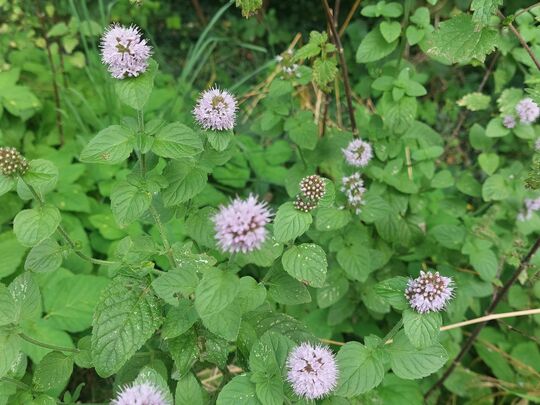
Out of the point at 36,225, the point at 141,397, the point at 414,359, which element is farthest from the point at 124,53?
the point at 414,359

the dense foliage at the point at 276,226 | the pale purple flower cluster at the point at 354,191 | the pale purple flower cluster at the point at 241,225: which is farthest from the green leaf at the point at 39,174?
the pale purple flower cluster at the point at 354,191

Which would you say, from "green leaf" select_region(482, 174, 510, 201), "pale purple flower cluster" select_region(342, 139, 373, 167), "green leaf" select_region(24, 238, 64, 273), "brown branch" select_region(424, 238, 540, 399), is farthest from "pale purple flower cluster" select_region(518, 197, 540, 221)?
"green leaf" select_region(24, 238, 64, 273)

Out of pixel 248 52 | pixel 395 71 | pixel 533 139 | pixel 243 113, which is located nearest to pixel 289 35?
pixel 248 52

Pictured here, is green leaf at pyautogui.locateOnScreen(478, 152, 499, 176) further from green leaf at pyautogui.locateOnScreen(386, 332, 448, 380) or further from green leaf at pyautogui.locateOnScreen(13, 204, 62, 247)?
green leaf at pyautogui.locateOnScreen(13, 204, 62, 247)

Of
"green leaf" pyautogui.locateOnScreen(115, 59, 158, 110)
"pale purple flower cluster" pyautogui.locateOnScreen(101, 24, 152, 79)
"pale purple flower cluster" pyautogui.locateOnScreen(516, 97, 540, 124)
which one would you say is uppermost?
"pale purple flower cluster" pyautogui.locateOnScreen(516, 97, 540, 124)

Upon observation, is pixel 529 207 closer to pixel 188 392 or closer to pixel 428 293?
pixel 428 293

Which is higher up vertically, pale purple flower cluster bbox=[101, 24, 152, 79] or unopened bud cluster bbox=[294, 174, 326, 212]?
pale purple flower cluster bbox=[101, 24, 152, 79]

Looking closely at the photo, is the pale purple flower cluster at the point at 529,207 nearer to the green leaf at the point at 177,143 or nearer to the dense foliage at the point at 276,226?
the dense foliage at the point at 276,226
